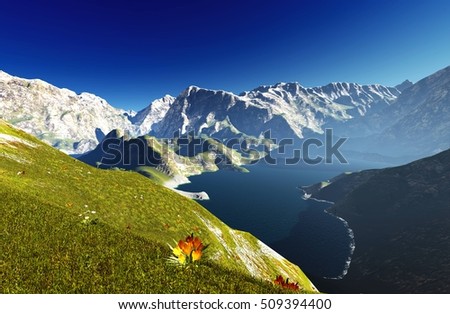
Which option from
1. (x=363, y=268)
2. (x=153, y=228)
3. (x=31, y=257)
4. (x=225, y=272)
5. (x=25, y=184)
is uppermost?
(x=25, y=184)

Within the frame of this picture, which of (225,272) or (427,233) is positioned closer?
(225,272)

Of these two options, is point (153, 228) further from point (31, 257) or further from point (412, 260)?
point (412, 260)

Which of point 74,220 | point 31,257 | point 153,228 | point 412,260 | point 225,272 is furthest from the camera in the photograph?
point 412,260

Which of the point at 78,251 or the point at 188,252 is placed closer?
the point at 188,252

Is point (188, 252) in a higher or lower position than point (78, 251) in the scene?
higher

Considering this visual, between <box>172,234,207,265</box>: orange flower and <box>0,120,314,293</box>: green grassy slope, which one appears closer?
<box>0,120,314,293</box>: green grassy slope

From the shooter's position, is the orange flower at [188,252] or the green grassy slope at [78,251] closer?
the green grassy slope at [78,251]
